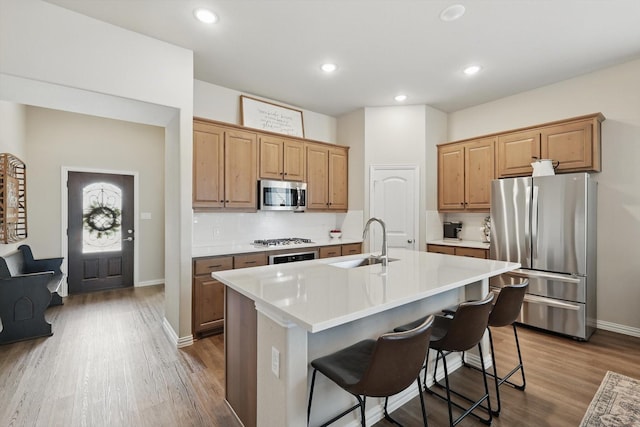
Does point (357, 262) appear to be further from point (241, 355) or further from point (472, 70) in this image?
point (472, 70)

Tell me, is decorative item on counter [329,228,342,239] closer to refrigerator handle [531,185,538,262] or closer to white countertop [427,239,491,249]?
white countertop [427,239,491,249]

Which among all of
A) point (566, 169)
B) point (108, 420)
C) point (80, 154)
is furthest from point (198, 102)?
point (566, 169)

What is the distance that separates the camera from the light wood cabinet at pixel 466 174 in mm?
4184

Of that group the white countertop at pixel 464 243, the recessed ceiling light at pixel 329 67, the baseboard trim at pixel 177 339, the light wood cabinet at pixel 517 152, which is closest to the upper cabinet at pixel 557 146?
the light wood cabinet at pixel 517 152

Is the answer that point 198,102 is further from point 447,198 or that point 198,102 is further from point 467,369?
point 467,369

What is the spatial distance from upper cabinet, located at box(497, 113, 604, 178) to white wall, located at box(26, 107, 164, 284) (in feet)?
18.9

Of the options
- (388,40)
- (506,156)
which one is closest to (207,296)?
(388,40)

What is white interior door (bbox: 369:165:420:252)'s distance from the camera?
4625mm

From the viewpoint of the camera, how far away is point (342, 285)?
177 cm

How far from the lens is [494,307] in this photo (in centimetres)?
206

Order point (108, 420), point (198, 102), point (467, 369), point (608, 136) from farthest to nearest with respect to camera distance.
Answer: point (198, 102) → point (608, 136) → point (467, 369) → point (108, 420)

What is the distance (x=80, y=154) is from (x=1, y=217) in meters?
1.74

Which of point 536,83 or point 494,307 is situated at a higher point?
point 536,83

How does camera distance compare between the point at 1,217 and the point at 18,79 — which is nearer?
the point at 18,79
